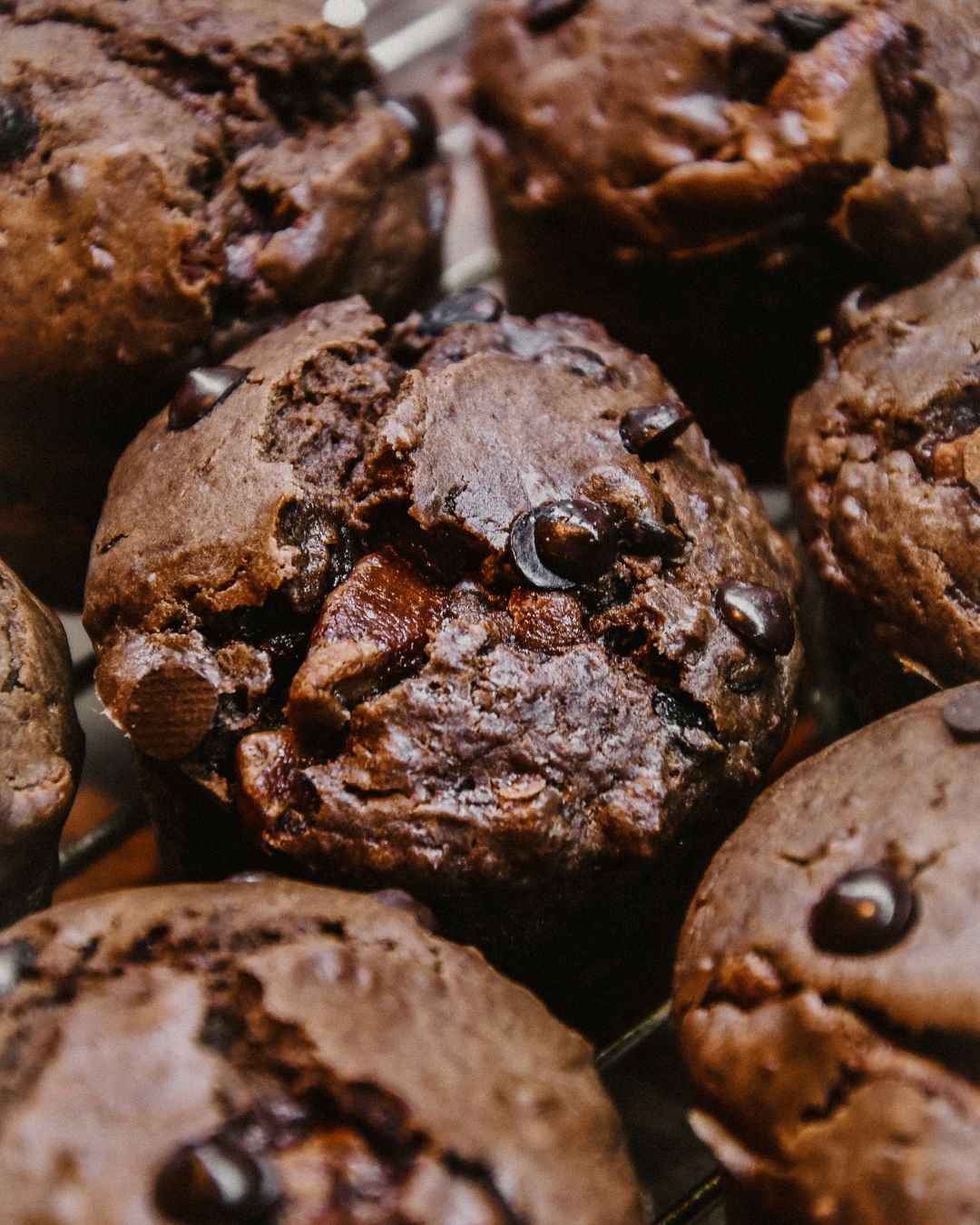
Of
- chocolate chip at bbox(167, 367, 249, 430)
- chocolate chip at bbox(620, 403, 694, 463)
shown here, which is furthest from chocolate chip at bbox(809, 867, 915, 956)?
chocolate chip at bbox(167, 367, 249, 430)

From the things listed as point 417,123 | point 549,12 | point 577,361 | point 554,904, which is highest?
point 549,12

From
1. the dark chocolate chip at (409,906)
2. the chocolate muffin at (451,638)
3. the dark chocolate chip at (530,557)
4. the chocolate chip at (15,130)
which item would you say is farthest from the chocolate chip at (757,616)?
the chocolate chip at (15,130)

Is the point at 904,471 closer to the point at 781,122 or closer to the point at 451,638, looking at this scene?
the point at 781,122

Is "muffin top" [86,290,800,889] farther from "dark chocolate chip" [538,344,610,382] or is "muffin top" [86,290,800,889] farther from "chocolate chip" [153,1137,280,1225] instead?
"chocolate chip" [153,1137,280,1225]

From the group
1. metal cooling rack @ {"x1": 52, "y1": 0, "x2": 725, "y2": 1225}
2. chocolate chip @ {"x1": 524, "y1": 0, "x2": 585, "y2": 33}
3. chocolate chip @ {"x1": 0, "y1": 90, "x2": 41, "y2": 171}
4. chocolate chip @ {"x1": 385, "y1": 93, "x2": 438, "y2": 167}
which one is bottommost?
metal cooling rack @ {"x1": 52, "y1": 0, "x2": 725, "y2": 1225}

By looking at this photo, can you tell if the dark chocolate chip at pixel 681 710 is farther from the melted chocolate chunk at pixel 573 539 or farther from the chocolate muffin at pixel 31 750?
the chocolate muffin at pixel 31 750

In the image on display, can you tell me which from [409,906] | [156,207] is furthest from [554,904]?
[156,207]
